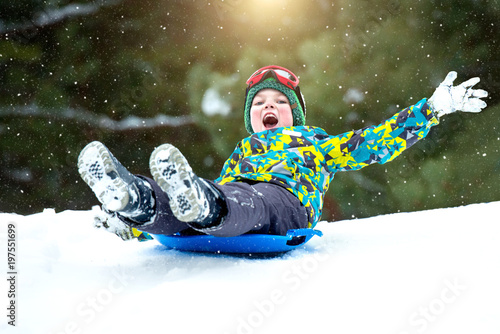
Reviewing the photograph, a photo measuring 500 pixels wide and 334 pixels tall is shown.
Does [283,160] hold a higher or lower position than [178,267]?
higher

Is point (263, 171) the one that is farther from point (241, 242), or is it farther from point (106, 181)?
point (106, 181)

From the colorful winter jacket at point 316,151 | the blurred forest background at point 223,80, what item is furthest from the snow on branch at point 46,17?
the colorful winter jacket at point 316,151

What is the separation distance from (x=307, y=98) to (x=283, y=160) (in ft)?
10.9

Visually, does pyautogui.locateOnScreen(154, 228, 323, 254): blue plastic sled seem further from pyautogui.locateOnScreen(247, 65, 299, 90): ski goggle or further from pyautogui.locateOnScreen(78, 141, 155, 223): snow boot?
pyautogui.locateOnScreen(247, 65, 299, 90): ski goggle

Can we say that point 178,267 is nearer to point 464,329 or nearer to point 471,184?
point 464,329

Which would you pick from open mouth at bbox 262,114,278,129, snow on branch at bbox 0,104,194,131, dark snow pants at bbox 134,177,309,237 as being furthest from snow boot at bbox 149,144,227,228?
snow on branch at bbox 0,104,194,131

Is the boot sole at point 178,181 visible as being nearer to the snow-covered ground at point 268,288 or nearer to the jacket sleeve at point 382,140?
the snow-covered ground at point 268,288

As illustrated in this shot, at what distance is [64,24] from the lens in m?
5.34

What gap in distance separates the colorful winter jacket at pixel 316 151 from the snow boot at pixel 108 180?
0.58 meters

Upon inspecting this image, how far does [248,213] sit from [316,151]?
29.1 inches

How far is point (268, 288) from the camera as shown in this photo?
42.8 inches

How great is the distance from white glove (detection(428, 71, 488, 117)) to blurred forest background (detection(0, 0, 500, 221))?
3192 mm

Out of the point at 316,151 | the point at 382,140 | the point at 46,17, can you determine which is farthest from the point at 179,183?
the point at 46,17

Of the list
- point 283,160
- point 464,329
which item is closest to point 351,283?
point 464,329
